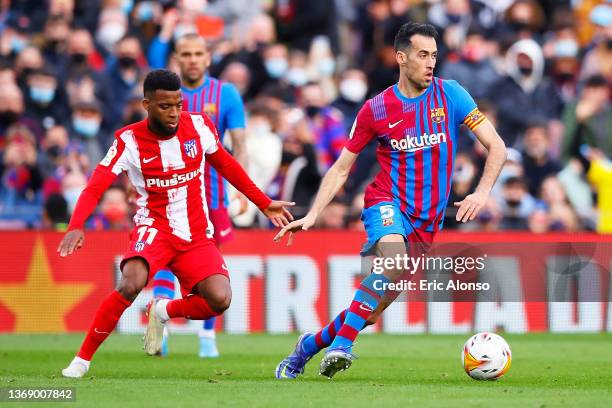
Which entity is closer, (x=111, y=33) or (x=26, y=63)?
(x=26, y=63)

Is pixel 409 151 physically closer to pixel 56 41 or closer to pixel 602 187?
pixel 602 187

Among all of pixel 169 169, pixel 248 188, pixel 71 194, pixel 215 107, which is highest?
pixel 215 107

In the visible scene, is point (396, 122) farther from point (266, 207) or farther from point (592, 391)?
point (592, 391)

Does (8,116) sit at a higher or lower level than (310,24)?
lower

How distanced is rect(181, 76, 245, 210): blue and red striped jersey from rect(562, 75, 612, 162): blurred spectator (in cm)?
758

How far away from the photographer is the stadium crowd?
17750mm

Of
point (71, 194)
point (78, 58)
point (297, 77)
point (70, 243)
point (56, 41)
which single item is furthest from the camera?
point (297, 77)

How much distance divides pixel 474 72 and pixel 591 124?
189 cm

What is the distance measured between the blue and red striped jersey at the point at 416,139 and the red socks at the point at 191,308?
1574 millimetres

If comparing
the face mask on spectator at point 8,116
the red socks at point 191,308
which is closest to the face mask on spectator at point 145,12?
the face mask on spectator at point 8,116

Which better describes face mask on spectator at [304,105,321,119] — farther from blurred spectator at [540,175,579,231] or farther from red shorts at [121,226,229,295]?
red shorts at [121,226,229,295]

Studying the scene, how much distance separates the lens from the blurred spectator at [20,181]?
1753 centimetres

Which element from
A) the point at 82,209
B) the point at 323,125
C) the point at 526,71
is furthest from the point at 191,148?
the point at 526,71

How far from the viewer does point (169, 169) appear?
10.6 meters
